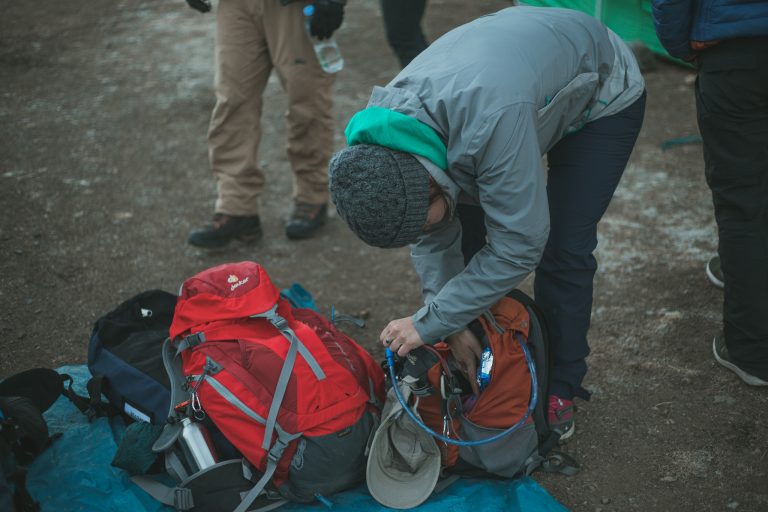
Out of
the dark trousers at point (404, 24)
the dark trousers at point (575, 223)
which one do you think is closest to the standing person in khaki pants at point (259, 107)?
the dark trousers at point (404, 24)

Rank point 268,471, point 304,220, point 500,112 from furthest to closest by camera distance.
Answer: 1. point 304,220
2. point 268,471
3. point 500,112

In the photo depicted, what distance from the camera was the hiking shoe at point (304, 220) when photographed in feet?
13.1

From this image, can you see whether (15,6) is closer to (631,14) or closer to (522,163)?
(631,14)

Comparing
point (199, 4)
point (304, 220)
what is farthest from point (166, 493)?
point (199, 4)

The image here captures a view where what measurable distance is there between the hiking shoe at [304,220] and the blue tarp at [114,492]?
5.50ft

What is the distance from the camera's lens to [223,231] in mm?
3885

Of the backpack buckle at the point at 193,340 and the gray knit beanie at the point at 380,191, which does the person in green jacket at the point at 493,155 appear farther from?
the backpack buckle at the point at 193,340

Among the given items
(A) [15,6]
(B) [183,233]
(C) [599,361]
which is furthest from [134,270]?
(A) [15,6]

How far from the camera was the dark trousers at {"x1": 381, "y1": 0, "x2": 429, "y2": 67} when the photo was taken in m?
4.37

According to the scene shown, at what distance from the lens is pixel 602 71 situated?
223 cm

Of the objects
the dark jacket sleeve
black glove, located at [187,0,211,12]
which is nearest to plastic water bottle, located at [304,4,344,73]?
black glove, located at [187,0,211,12]

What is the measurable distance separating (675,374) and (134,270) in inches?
103

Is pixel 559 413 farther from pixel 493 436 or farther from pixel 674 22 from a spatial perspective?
pixel 674 22

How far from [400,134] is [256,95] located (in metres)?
2.08
